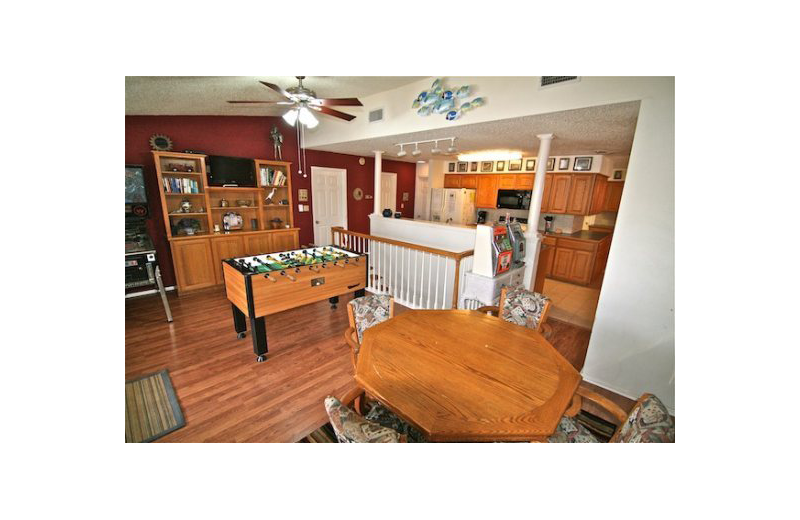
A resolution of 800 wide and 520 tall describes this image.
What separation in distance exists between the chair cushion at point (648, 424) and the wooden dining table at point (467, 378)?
199 millimetres

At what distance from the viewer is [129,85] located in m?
2.54

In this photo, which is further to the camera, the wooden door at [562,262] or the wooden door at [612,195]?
the wooden door at [612,195]

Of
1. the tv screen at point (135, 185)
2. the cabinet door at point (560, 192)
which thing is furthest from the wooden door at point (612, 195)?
the tv screen at point (135, 185)

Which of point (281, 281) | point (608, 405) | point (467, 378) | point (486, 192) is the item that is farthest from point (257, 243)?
point (608, 405)

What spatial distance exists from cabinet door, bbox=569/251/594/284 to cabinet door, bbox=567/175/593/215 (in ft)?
2.33

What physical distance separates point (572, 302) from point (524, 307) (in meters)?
2.57

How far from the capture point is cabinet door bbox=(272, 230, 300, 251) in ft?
15.5

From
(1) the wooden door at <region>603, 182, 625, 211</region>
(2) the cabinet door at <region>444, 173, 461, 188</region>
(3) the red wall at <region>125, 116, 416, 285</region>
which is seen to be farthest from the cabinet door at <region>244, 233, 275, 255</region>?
(1) the wooden door at <region>603, 182, 625, 211</region>

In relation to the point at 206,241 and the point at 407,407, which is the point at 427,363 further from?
the point at 206,241

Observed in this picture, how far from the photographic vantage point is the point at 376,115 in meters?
→ 3.60

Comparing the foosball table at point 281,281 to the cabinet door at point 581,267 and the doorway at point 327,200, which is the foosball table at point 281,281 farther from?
the cabinet door at point 581,267

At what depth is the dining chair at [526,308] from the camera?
1940 mm
